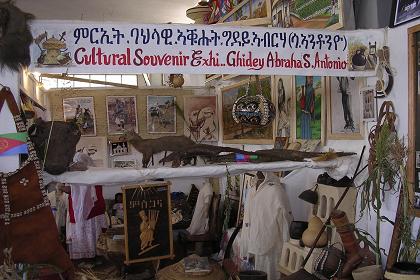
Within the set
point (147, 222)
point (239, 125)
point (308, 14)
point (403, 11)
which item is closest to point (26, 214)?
point (147, 222)

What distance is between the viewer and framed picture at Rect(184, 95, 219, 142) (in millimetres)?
6734

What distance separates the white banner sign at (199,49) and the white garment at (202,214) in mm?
2953

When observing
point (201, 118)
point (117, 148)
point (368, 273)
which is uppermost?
point (201, 118)

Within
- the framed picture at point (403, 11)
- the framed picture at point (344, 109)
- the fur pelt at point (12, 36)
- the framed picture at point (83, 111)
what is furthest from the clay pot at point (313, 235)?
the framed picture at point (83, 111)

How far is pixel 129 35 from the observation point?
2.62 meters

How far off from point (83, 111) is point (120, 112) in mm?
531

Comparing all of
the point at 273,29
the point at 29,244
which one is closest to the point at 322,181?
the point at 273,29

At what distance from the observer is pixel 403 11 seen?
2820 millimetres

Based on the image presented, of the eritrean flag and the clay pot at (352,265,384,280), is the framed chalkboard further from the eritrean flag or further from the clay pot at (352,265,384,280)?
the clay pot at (352,265,384,280)

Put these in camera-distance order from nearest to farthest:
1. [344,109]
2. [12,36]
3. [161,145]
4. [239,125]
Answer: [12,36] < [161,145] < [344,109] < [239,125]

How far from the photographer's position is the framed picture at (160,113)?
6789 millimetres

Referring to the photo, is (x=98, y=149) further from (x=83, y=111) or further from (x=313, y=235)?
(x=313, y=235)

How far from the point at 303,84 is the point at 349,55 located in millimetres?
1195

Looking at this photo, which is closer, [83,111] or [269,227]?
[269,227]
